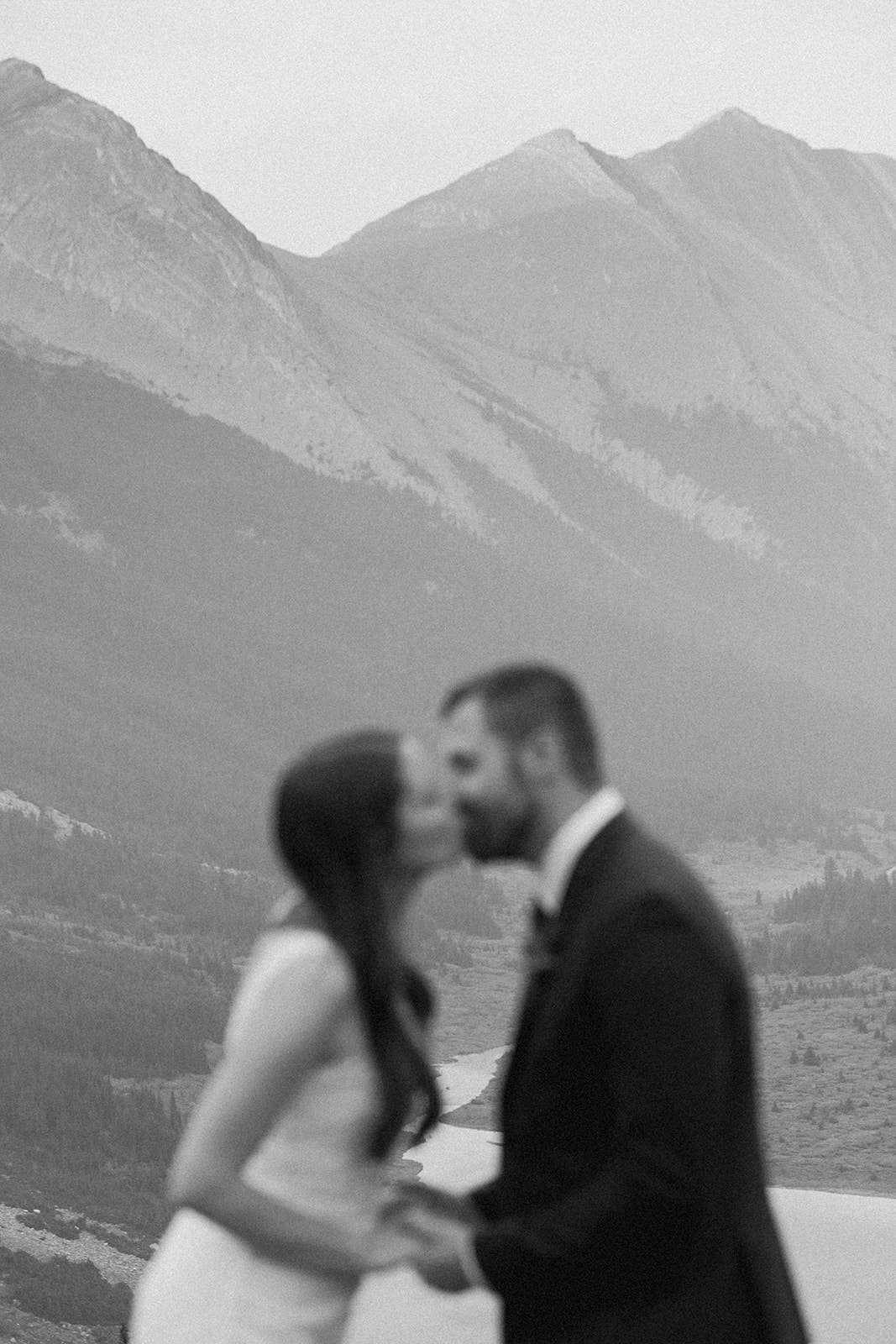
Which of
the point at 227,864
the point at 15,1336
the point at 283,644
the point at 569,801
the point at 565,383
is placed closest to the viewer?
the point at 569,801

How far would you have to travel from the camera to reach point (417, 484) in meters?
125

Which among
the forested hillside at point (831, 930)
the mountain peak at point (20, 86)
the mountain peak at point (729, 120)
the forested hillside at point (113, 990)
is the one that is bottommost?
the forested hillside at point (113, 990)

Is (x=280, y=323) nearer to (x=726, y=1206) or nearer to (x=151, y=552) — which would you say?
(x=151, y=552)

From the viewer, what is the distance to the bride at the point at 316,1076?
11.8ft

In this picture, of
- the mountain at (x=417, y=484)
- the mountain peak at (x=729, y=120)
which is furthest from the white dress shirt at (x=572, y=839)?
the mountain peak at (x=729, y=120)

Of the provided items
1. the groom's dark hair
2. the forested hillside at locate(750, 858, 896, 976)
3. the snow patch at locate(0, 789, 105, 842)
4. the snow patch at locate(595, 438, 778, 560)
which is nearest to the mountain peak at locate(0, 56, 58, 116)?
the snow patch at locate(595, 438, 778, 560)

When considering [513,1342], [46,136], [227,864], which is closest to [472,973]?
[227,864]

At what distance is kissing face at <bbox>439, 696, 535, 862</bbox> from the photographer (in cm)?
385

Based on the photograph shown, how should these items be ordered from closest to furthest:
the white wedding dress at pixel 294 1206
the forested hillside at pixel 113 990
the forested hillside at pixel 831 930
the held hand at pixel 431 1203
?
1. the white wedding dress at pixel 294 1206
2. the held hand at pixel 431 1203
3. the forested hillside at pixel 113 990
4. the forested hillside at pixel 831 930

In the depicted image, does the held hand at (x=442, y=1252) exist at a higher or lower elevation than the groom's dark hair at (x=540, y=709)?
lower

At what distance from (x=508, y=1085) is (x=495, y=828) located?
495 mm

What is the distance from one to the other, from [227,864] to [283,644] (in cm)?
4116

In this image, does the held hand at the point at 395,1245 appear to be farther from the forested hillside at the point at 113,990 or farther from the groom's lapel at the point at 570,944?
the forested hillside at the point at 113,990

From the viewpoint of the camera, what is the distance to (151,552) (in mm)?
115250
